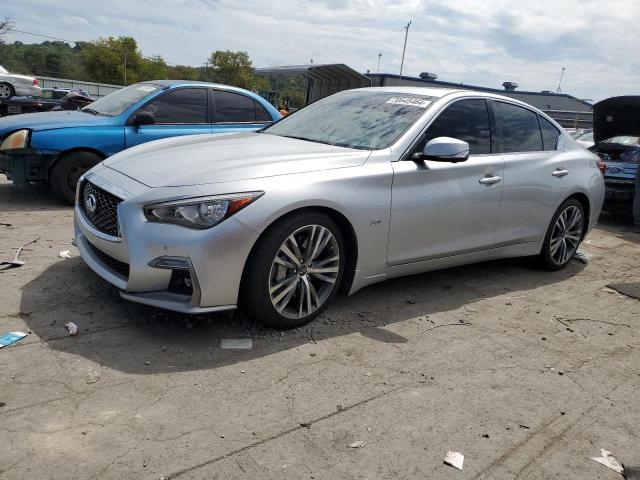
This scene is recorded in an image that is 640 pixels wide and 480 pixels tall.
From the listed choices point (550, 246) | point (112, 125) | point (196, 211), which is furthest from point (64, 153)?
point (550, 246)

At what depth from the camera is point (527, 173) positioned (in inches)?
189

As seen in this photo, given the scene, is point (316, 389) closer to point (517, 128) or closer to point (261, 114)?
point (517, 128)

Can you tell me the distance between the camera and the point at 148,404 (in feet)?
8.68

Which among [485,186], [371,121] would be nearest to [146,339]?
[371,121]

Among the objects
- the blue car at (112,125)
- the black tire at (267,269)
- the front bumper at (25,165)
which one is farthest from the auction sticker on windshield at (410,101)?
the front bumper at (25,165)

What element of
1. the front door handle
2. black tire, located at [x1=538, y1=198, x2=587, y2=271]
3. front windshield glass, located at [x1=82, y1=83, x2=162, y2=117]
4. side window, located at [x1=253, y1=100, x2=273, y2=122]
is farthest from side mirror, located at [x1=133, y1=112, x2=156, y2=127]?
black tire, located at [x1=538, y1=198, x2=587, y2=271]

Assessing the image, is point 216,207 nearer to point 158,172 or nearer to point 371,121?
point 158,172

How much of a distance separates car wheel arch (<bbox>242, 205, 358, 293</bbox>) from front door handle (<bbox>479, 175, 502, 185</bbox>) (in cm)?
135

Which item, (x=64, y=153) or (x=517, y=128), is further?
(x=64, y=153)

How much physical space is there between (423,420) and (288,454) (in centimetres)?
75

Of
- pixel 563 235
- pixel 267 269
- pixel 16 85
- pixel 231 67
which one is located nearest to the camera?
pixel 267 269

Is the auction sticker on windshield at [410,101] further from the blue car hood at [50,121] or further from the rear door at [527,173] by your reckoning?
the blue car hood at [50,121]

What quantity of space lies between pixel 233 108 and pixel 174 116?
81 centimetres

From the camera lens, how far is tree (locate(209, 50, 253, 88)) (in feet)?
312
